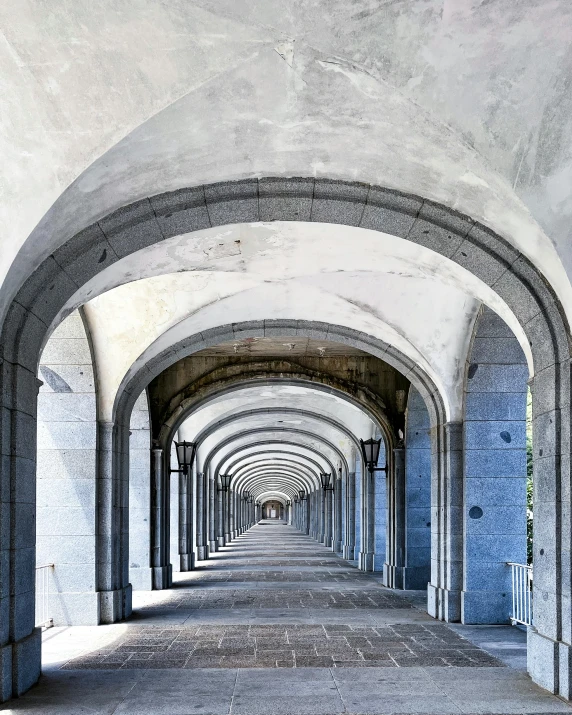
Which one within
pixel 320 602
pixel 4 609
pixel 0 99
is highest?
pixel 0 99

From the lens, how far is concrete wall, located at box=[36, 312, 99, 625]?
9984 mm

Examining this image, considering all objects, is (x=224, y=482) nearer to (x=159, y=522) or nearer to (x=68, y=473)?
(x=159, y=522)

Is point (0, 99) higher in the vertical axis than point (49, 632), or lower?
higher

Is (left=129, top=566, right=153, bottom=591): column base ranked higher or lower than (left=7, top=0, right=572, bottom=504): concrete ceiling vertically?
lower

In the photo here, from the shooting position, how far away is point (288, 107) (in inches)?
225

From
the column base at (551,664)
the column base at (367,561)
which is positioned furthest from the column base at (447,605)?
the column base at (367,561)

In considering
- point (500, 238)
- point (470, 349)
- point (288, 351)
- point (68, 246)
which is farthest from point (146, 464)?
point (500, 238)

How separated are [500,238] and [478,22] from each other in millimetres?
2283

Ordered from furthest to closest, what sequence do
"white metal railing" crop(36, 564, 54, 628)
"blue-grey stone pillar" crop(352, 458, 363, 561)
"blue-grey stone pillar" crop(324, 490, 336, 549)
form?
"blue-grey stone pillar" crop(324, 490, 336, 549), "blue-grey stone pillar" crop(352, 458, 363, 561), "white metal railing" crop(36, 564, 54, 628)

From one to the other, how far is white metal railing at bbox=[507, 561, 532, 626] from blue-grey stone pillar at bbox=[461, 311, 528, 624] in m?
0.13

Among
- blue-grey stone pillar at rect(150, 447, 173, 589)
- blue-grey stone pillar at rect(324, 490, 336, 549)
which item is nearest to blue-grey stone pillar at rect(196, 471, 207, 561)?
blue-grey stone pillar at rect(324, 490, 336, 549)

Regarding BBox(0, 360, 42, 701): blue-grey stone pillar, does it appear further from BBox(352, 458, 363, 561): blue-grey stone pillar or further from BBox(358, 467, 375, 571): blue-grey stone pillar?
BBox(352, 458, 363, 561): blue-grey stone pillar

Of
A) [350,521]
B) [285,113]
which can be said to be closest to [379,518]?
[350,521]

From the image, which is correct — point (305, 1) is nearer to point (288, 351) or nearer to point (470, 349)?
point (470, 349)
